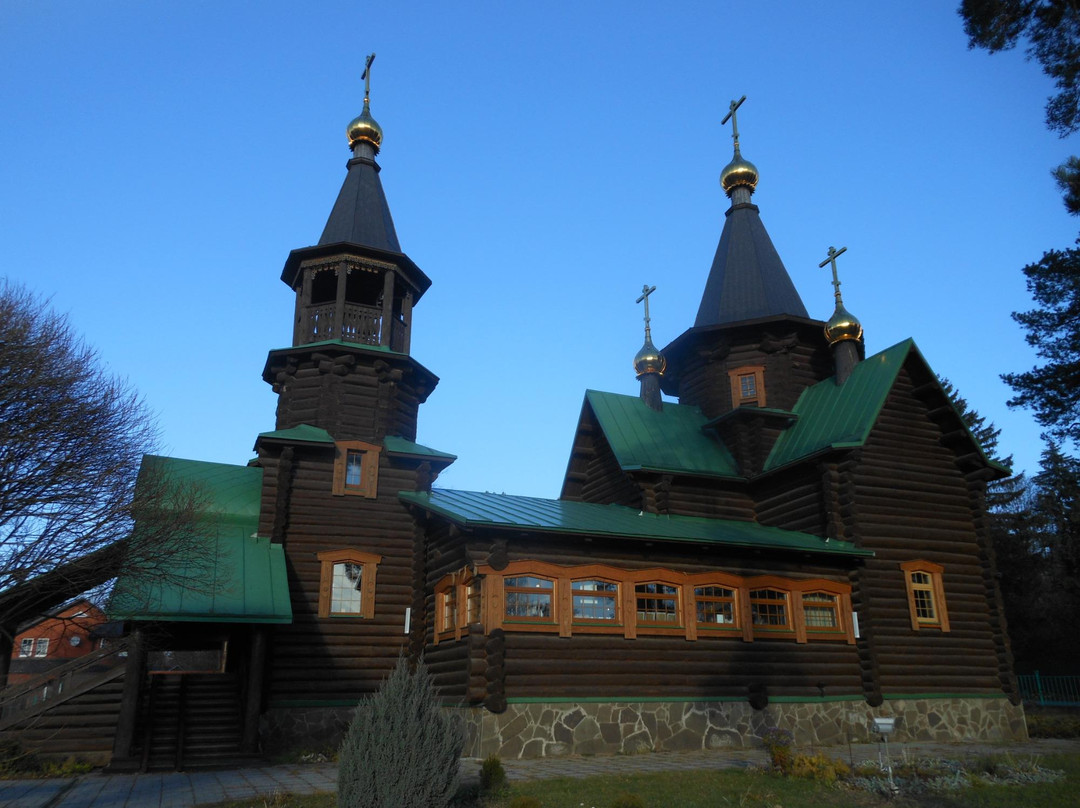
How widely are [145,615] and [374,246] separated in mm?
11042

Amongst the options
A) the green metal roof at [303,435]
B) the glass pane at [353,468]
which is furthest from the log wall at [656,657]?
the green metal roof at [303,435]

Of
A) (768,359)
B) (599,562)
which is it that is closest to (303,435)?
(599,562)

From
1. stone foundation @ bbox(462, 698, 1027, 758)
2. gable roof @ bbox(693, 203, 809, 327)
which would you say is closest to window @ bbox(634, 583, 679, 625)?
stone foundation @ bbox(462, 698, 1027, 758)

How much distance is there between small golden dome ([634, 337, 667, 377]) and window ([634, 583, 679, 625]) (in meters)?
9.88

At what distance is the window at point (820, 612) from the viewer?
59.4 ft

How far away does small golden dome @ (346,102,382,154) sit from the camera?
24.6 meters

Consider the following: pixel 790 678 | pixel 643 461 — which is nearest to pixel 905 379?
pixel 643 461

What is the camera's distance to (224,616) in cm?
1574

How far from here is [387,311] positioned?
21531 mm

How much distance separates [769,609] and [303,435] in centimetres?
1133

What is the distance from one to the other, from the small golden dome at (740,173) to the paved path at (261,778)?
1930cm

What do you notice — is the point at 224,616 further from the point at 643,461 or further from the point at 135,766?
the point at 643,461

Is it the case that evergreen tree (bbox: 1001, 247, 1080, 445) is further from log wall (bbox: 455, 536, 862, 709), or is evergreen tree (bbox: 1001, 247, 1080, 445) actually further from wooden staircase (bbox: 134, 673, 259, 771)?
wooden staircase (bbox: 134, 673, 259, 771)

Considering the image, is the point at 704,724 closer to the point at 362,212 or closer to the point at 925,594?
the point at 925,594
